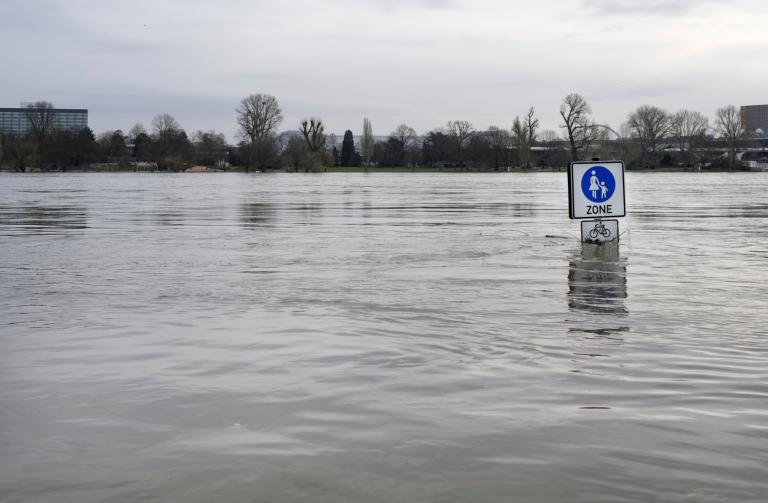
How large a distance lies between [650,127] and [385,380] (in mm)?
171785

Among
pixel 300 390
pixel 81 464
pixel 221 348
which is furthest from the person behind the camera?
pixel 221 348

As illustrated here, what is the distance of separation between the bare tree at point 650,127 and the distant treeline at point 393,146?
0.19 meters

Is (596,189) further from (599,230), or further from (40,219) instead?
(40,219)

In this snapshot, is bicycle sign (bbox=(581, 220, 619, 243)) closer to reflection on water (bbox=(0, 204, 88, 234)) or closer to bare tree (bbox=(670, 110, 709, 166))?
reflection on water (bbox=(0, 204, 88, 234))

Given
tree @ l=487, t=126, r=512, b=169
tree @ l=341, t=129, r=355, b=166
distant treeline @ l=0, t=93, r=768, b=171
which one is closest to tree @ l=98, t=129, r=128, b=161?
distant treeline @ l=0, t=93, r=768, b=171

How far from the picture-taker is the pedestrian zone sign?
45.6 ft

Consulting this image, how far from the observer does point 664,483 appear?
3711mm

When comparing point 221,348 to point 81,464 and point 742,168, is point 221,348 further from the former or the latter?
point 742,168

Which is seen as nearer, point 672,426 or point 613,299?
point 672,426

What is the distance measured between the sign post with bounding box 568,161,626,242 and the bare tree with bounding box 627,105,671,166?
159 m

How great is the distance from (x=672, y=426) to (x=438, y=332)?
2852 mm

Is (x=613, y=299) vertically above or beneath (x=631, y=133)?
beneath

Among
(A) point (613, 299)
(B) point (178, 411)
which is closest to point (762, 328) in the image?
(A) point (613, 299)

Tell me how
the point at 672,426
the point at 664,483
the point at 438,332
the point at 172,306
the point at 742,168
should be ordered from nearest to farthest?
the point at 664,483
the point at 672,426
the point at 438,332
the point at 172,306
the point at 742,168
